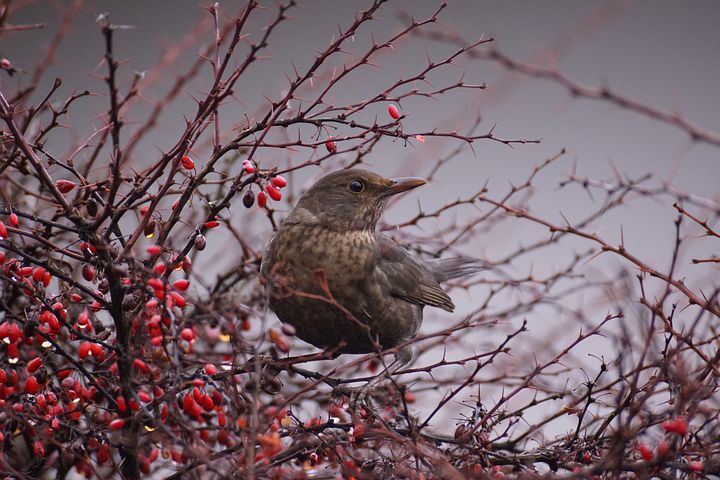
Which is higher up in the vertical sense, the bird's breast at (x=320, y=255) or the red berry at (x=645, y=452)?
the bird's breast at (x=320, y=255)

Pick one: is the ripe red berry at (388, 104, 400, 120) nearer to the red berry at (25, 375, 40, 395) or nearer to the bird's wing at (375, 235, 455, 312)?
the bird's wing at (375, 235, 455, 312)

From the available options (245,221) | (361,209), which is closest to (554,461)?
(361,209)

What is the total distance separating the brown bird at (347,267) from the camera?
394 cm

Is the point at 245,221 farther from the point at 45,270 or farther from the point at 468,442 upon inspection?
the point at 468,442

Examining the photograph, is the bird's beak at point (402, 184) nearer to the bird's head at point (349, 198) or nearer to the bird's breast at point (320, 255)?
the bird's head at point (349, 198)

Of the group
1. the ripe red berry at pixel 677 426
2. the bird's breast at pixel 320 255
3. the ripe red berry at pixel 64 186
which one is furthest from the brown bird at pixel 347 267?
the ripe red berry at pixel 677 426

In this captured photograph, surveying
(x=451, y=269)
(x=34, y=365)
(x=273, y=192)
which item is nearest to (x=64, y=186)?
(x=34, y=365)

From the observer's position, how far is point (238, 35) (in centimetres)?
263

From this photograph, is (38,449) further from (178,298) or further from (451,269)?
(451,269)

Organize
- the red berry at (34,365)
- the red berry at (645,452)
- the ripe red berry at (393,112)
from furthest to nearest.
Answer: the ripe red berry at (393,112) → the red berry at (34,365) → the red berry at (645,452)

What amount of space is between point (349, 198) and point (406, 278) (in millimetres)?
577

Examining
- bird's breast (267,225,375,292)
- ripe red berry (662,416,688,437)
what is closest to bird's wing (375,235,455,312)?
bird's breast (267,225,375,292)

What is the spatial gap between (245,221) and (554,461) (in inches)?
93.4

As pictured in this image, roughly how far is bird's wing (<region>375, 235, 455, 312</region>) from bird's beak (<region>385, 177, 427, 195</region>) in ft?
0.94
